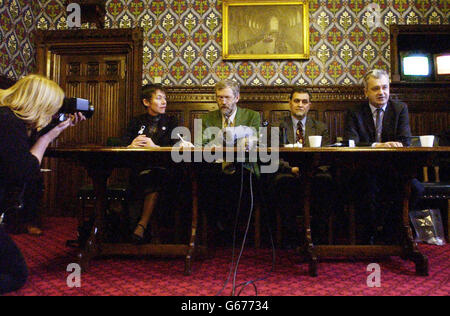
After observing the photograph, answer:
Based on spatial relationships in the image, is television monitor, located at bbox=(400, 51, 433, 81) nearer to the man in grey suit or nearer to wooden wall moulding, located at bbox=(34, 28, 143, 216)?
the man in grey suit

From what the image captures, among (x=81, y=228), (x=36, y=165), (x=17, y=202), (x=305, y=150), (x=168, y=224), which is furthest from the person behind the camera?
(x=168, y=224)

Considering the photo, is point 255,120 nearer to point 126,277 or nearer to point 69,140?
point 126,277

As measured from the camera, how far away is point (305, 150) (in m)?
1.83

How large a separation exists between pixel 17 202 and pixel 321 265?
5.67 ft

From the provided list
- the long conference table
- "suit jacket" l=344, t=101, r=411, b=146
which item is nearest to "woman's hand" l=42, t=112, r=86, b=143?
the long conference table

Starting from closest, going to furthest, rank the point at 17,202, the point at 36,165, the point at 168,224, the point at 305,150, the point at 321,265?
the point at 36,165
the point at 17,202
the point at 305,150
the point at 321,265
the point at 168,224

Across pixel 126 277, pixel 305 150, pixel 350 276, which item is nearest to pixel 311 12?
pixel 305 150

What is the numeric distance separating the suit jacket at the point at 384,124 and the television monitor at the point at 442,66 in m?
1.67

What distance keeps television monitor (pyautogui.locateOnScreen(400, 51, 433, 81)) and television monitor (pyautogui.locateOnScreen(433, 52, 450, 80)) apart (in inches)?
2.4

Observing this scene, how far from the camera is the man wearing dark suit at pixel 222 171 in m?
Result: 2.62

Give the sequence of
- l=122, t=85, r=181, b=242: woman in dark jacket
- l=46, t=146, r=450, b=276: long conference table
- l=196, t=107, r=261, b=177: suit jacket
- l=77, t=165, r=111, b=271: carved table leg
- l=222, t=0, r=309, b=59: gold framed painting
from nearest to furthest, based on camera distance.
Answer: 1. l=46, t=146, r=450, b=276: long conference table
2. l=77, t=165, r=111, b=271: carved table leg
3. l=122, t=85, r=181, b=242: woman in dark jacket
4. l=196, t=107, r=261, b=177: suit jacket
5. l=222, t=0, r=309, b=59: gold framed painting

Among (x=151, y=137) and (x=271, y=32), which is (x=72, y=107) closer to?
(x=151, y=137)

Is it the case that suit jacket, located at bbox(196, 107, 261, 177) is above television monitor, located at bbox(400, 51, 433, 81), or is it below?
below

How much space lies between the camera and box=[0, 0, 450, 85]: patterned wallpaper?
402 centimetres
